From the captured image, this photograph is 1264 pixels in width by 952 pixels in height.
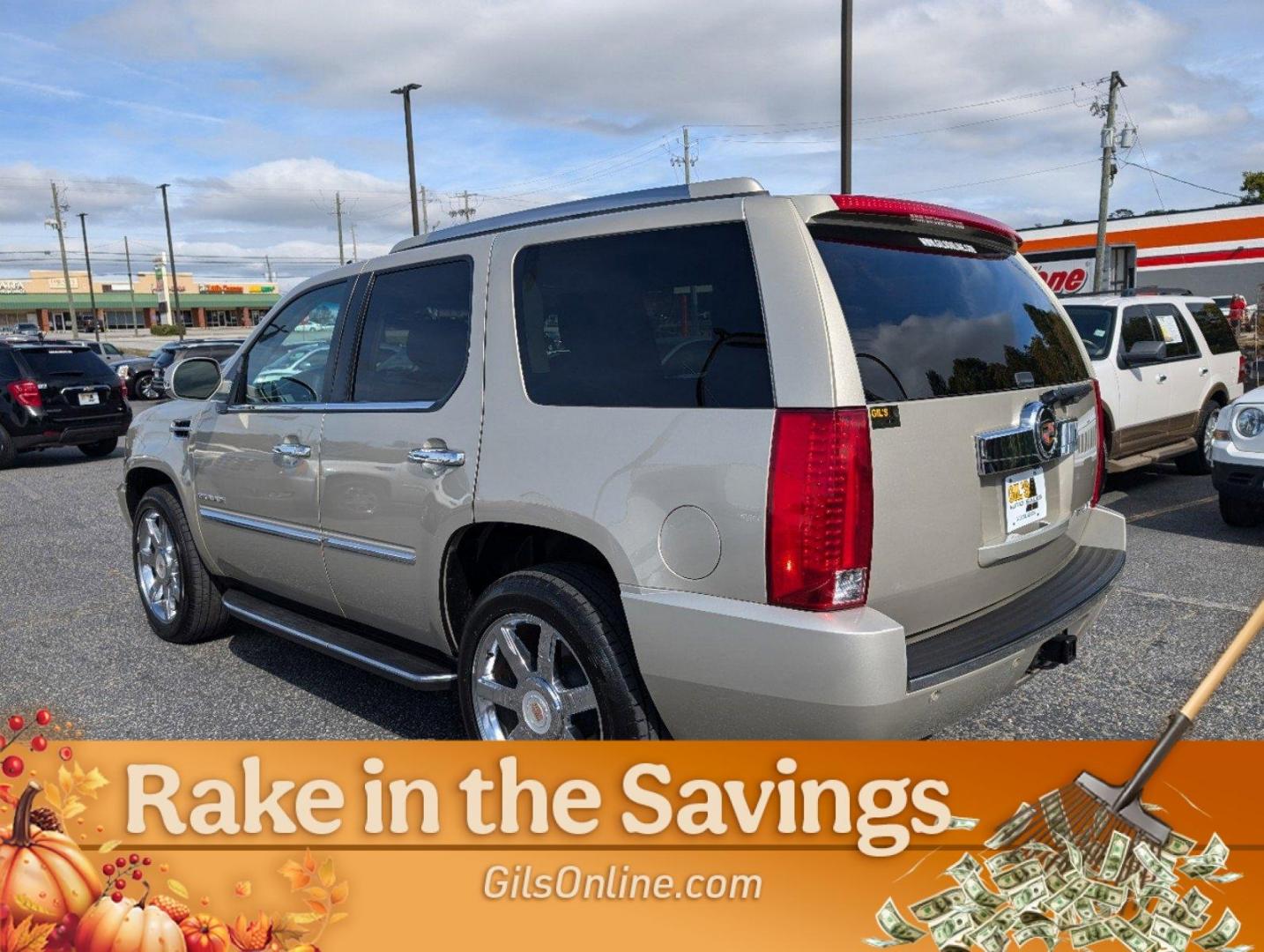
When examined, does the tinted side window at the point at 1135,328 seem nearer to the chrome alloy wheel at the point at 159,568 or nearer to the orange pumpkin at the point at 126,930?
the chrome alloy wheel at the point at 159,568

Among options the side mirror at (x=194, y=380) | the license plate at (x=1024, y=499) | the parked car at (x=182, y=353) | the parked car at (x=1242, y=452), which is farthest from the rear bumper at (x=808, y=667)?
the parked car at (x=182, y=353)

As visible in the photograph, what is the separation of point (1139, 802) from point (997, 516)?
855 millimetres

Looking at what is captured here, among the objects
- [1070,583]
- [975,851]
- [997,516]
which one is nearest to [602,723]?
[975,851]

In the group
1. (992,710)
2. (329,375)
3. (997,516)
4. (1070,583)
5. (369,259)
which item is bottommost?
(992,710)

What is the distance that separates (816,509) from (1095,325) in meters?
7.36

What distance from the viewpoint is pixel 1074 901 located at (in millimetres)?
2256

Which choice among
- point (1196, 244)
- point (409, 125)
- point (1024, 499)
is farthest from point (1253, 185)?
point (1024, 499)

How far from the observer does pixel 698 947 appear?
229 centimetres

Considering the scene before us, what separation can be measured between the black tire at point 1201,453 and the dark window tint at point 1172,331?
0.56 m

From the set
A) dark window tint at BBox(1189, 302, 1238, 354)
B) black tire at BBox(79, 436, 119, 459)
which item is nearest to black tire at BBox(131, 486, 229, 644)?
dark window tint at BBox(1189, 302, 1238, 354)

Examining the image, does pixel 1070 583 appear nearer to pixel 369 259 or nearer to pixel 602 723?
pixel 602 723

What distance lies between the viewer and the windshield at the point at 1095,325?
27.9 ft

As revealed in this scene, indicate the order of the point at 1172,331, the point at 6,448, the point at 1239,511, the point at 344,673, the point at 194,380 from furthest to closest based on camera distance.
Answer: the point at 6,448 < the point at 1172,331 < the point at 1239,511 < the point at 194,380 < the point at 344,673

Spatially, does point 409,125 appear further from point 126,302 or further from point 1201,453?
point 126,302
